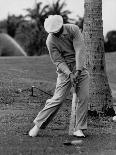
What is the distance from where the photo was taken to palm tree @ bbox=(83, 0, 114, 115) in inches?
466

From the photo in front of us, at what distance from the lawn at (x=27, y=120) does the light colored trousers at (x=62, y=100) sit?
27 cm

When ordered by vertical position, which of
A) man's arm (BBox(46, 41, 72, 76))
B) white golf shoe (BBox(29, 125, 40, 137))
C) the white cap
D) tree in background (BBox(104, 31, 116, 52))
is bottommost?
tree in background (BBox(104, 31, 116, 52))

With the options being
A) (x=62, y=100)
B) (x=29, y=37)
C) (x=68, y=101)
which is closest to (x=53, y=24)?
(x=62, y=100)

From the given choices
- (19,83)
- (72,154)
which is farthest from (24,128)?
(19,83)

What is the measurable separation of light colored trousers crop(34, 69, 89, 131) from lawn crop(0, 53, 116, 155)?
27 cm

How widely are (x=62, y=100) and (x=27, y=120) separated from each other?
1806mm

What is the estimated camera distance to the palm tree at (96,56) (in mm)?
11844

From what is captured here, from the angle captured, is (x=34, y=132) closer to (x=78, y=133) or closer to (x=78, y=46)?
(x=78, y=133)

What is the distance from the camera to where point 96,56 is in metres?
11.9

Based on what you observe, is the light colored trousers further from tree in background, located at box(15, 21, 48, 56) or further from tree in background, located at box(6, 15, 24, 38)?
tree in background, located at box(6, 15, 24, 38)

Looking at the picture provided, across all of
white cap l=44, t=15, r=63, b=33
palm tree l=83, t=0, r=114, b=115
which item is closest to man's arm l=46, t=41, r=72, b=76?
white cap l=44, t=15, r=63, b=33

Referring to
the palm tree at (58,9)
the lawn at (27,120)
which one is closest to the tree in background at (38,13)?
the palm tree at (58,9)

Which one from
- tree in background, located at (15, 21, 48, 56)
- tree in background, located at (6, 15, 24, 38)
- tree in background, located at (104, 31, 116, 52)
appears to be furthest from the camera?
tree in background, located at (6, 15, 24, 38)

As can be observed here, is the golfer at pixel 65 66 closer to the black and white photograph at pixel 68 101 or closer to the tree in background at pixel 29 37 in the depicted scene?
the black and white photograph at pixel 68 101
